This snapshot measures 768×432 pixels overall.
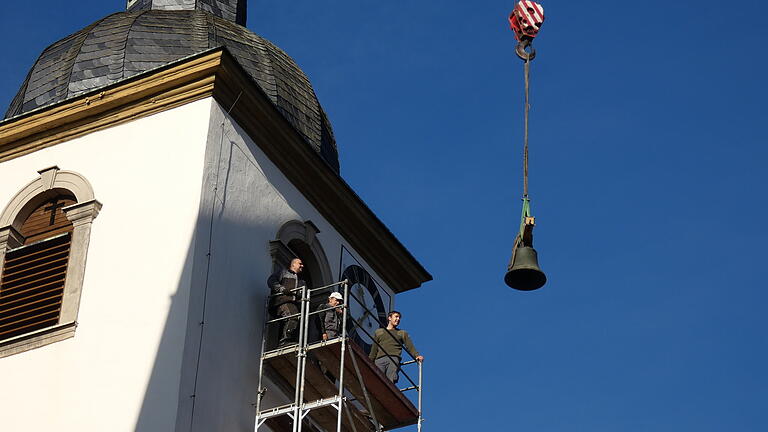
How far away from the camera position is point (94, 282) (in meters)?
24.1

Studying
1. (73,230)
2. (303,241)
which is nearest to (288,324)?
(303,241)

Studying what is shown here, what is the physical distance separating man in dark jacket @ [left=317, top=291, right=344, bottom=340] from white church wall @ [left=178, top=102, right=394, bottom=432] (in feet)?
3.04

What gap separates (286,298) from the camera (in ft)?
80.4

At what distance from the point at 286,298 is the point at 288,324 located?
1.42 feet

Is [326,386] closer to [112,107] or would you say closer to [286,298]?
[286,298]

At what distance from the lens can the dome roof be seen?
88.7ft

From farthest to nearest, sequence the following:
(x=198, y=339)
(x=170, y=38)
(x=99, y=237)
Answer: (x=170, y=38) < (x=99, y=237) < (x=198, y=339)

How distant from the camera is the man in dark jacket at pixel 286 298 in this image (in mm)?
24250

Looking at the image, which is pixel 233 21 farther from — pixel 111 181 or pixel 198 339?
pixel 198 339

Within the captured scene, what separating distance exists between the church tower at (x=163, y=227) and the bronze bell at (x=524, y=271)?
2654mm

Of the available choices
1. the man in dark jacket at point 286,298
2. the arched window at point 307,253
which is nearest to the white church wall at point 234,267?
the arched window at point 307,253

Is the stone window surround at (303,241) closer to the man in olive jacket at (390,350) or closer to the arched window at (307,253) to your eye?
the arched window at (307,253)

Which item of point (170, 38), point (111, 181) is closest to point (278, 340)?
point (111, 181)

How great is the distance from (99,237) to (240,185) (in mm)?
2026
